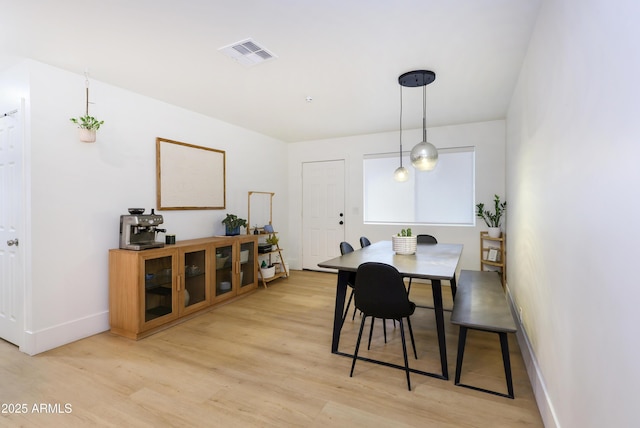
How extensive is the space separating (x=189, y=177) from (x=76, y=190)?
1297 mm

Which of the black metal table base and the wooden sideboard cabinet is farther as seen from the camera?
the wooden sideboard cabinet

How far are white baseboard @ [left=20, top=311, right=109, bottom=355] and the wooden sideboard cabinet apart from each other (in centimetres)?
11

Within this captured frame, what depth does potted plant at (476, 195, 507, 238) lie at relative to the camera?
441cm

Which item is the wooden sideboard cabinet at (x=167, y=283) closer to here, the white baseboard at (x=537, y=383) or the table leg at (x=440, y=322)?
the table leg at (x=440, y=322)

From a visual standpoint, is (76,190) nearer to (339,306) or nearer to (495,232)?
(339,306)

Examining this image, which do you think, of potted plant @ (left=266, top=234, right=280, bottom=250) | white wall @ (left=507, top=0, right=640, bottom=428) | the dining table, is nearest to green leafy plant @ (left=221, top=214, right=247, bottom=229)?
potted plant @ (left=266, top=234, right=280, bottom=250)

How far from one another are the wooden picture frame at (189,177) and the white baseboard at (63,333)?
4.38 ft

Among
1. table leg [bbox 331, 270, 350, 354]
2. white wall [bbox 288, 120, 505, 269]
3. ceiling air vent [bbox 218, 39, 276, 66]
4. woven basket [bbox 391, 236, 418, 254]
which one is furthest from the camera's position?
white wall [bbox 288, 120, 505, 269]

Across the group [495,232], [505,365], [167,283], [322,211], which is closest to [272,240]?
[322,211]

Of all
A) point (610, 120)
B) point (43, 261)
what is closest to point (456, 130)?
point (610, 120)

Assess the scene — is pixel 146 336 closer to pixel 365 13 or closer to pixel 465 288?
pixel 465 288

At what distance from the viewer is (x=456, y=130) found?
4855 mm

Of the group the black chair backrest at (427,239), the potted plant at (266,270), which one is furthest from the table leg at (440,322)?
the potted plant at (266,270)

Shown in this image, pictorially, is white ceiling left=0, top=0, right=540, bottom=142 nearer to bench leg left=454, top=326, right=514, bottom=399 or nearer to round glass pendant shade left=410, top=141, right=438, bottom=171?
round glass pendant shade left=410, top=141, right=438, bottom=171
